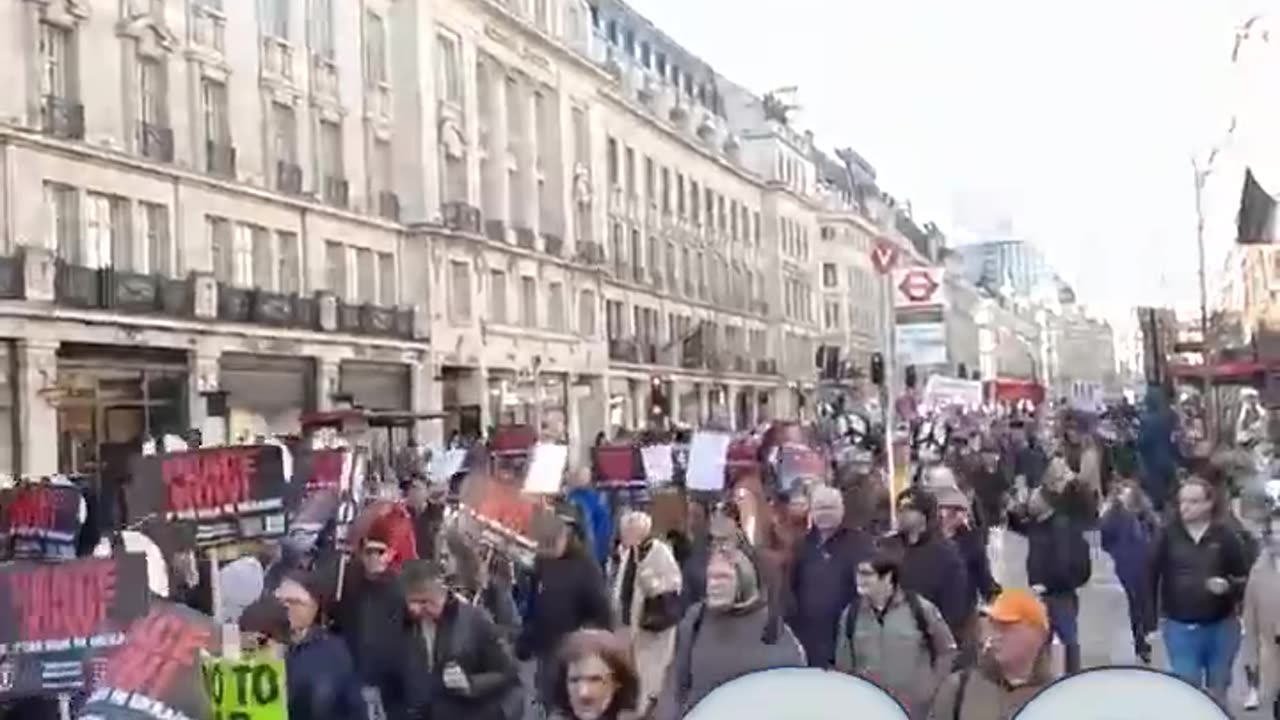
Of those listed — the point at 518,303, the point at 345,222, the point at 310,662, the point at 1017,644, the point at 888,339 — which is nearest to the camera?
the point at 1017,644

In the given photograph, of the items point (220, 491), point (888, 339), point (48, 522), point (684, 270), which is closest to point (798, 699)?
Answer: point (220, 491)

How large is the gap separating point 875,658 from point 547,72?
48.9 metres

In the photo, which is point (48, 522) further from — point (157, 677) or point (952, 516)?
point (157, 677)

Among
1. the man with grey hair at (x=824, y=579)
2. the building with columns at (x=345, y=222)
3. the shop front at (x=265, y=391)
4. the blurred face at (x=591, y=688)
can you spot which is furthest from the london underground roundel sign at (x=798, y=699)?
the shop front at (x=265, y=391)

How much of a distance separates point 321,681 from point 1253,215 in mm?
30377

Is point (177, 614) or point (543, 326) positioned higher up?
point (543, 326)

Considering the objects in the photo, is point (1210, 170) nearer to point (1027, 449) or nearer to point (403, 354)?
point (403, 354)

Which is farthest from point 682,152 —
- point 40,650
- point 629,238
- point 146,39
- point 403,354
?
point 40,650

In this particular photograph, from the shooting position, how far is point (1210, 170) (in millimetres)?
56188

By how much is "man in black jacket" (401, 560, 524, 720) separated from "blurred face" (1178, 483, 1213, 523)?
4508 mm

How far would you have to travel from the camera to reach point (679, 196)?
→ 73.0 metres

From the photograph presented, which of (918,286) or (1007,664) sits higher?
(918,286)

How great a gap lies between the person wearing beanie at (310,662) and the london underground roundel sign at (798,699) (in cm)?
358

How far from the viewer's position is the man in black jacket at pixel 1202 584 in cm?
1058
